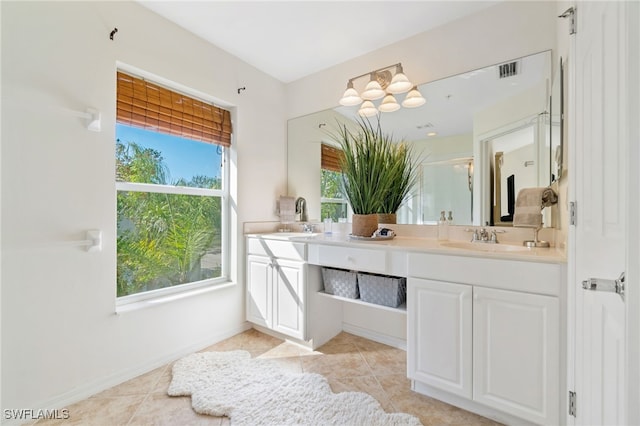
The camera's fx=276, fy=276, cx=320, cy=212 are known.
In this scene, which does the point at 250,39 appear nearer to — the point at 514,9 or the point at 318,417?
the point at 514,9

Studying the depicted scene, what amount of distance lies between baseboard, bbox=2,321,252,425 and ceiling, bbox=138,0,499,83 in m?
2.41

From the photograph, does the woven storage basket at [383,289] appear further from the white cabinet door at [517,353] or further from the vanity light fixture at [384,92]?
the vanity light fixture at [384,92]

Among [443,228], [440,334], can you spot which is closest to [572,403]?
[440,334]

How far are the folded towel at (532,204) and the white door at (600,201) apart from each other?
1.71 feet

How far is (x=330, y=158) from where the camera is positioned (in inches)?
105

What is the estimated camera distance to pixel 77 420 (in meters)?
1.42

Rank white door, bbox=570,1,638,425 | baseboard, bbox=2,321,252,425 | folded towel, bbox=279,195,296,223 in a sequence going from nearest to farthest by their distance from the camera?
1. white door, bbox=570,1,638,425
2. baseboard, bbox=2,321,252,425
3. folded towel, bbox=279,195,296,223

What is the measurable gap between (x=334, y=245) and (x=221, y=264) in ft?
3.76

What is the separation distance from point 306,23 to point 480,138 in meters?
1.51

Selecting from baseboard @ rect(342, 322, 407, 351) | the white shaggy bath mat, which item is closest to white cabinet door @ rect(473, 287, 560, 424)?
the white shaggy bath mat

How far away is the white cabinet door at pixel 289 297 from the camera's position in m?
2.11

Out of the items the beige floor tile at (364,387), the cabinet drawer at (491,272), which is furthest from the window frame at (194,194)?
the cabinet drawer at (491,272)

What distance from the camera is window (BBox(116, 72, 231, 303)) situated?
1.87m

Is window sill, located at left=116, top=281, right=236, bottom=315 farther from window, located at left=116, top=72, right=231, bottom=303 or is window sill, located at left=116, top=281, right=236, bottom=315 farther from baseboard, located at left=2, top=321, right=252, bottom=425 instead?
baseboard, located at left=2, top=321, right=252, bottom=425
